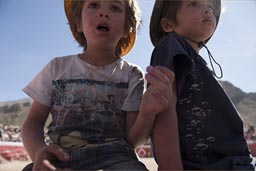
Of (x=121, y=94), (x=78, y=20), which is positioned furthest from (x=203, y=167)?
(x=78, y=20)

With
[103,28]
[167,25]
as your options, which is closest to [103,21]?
[103,28]

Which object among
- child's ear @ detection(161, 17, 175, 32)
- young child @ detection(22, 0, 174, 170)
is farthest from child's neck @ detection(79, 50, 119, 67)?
child's ear @ detection(161, 17, 175, 32)

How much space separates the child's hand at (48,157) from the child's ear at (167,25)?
688 mm

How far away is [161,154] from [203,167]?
0.16 m

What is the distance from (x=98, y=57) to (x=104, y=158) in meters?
0.48

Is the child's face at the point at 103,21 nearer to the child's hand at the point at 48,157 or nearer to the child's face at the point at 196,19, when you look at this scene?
the child's face at the point at 196,19

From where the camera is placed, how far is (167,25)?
1.49 metres

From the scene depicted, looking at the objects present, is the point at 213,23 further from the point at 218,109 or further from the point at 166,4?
the point at 218,109

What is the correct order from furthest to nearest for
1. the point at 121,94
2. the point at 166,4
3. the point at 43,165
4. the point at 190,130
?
the point at 166,4 → the point at 121,94 → the point at 190,130 → the point at 43,165

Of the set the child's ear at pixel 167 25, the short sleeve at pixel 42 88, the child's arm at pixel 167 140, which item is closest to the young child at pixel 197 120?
the child's arm at pixel 167 140

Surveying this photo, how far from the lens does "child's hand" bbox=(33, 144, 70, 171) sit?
104 centimetres

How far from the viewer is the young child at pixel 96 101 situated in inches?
43.3

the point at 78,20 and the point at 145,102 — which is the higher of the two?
the point at 78,20

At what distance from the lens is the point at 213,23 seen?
1386 mm
